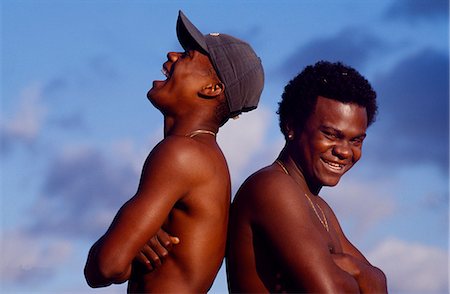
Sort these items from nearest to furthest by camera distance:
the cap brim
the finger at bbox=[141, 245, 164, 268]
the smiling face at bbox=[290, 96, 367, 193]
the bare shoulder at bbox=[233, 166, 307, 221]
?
the finger at bbox=[141, 245, 164, 268], the bare shoulder at bbox=[233, 166, 307, 221], the smiling face at bbox=[290, 96, 367, 193], the cap brim

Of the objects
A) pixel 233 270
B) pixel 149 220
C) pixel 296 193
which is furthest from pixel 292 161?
pixel 149 220

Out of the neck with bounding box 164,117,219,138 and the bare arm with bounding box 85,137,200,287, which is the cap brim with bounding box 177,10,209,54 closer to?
the neck with bounding box 164,117,219,138

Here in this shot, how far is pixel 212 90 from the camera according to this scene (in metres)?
6.18

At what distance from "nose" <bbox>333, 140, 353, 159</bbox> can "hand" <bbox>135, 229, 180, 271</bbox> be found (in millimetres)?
1322

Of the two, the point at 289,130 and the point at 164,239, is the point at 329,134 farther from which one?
the point at 164,239

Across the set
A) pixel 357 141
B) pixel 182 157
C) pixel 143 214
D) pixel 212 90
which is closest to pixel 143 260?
pixel 143 214

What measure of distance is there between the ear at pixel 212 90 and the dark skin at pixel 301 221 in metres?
0.59

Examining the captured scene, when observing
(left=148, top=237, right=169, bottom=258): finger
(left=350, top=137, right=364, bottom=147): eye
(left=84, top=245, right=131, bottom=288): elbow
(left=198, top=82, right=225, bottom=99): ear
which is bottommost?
(left=84, top=245, right=131, bottom=288): elbow

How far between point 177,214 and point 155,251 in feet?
0.93

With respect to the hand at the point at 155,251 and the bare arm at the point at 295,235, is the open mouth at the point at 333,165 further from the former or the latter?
the hand at the point at 155,251

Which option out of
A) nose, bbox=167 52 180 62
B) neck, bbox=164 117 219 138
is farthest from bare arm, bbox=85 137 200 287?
nose, bbox=167 52 180 62

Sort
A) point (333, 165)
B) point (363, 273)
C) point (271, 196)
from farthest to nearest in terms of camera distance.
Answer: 1. point (333, 165)
2. point (363, 273)
3. point (271, 196)

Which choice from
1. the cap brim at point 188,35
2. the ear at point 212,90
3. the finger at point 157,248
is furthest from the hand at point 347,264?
the cap brim at point 188,35

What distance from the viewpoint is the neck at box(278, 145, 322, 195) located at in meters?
6.30
